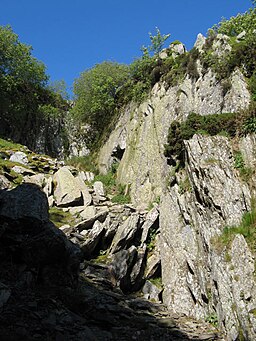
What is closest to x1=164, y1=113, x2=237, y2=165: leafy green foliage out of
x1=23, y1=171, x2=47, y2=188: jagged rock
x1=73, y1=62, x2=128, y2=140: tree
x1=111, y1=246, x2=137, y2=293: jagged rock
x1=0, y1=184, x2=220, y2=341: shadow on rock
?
x1=111, y1=246, x2=137, y2=293: jagged rock

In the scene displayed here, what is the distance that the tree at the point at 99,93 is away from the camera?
106 feet

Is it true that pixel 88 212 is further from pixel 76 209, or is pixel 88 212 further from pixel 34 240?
pixel 34 240

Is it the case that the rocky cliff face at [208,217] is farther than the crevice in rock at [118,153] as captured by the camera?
No

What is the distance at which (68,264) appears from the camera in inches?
403

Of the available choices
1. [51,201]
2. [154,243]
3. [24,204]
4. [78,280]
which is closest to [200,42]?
[154,243]

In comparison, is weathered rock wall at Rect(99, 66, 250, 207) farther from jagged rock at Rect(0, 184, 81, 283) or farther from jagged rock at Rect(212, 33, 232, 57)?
jagged rock at Rect(0, 184, 81, 283)

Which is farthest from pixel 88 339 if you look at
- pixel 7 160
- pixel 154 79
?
pixel 154 79

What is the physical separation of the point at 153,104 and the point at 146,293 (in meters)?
14.8

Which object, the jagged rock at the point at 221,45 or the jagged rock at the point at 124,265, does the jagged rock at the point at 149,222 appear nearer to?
the jagged rock at the point at 124,265

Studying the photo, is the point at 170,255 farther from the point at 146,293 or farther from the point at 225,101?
the point at 225,101

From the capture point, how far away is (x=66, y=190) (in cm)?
1939

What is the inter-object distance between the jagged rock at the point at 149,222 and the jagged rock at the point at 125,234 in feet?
1.63

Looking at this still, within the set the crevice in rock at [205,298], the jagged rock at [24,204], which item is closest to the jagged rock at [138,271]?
the crevice in rock at [205,298]

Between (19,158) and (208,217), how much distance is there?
52.9ft
